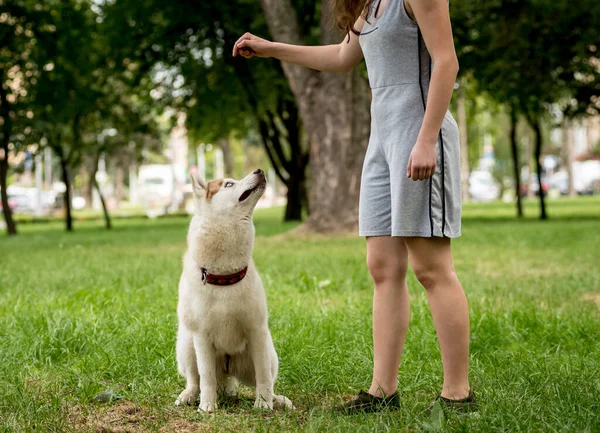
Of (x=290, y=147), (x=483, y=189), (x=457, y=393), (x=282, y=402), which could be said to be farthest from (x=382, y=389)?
(x=483, y=189)

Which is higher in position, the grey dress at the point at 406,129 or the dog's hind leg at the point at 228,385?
the grey dress at the point at 406,129

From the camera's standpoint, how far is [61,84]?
23.1 meters

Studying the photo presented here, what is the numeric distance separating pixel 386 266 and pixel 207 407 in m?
1.15

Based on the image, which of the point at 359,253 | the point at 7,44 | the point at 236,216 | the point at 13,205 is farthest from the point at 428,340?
the point at 13,205

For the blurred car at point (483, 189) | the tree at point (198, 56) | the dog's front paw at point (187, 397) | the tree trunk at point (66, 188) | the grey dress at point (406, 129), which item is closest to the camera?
the grey dress at point (406, 129)

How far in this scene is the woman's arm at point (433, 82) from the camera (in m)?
3.57

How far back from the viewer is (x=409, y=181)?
372 cm

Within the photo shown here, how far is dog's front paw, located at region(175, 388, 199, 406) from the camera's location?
4344 millimetres

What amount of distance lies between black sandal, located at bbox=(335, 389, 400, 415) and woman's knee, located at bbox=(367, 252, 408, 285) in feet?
1.87

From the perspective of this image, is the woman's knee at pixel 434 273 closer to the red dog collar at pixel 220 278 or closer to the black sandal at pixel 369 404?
the black sandal at pixel 369 404

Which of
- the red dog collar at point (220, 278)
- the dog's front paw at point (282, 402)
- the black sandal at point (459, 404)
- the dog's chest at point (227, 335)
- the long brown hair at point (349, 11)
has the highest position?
the long brown hair at point (349, 11)

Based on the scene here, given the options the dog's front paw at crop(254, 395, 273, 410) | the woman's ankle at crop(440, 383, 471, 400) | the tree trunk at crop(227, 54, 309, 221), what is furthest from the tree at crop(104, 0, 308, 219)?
the woman's ankle at crop(440, 383, 471, 400)

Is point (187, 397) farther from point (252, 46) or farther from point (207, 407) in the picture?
point (252, 46)

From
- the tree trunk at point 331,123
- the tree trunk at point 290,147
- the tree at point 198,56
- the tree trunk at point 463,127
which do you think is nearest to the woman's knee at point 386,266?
the tree trunk at point 331,123
